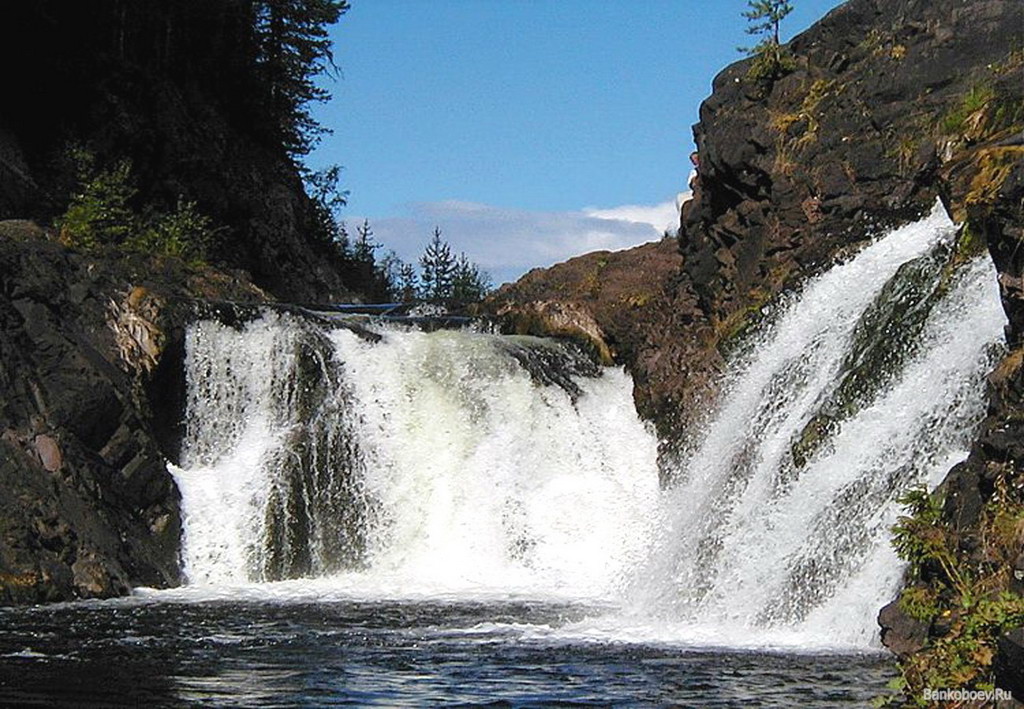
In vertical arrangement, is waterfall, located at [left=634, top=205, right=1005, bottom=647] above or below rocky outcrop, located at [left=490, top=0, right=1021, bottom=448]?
below

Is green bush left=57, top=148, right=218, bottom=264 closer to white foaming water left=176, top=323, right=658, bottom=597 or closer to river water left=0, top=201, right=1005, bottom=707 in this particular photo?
white foaming water left=176, top=323, right=658, bottom=597

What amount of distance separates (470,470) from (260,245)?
22.4m

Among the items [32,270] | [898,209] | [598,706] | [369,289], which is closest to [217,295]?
[32,270]

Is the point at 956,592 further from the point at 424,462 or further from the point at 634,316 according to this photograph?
the point at 634,316

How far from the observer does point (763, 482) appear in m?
19.1

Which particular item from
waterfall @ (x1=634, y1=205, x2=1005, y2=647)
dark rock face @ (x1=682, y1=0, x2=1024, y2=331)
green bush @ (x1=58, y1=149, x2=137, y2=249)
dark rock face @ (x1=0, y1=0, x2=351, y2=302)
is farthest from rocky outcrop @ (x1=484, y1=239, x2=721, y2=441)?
dark rock face @ (x1=0, y1=0, x2=351, y2=302)

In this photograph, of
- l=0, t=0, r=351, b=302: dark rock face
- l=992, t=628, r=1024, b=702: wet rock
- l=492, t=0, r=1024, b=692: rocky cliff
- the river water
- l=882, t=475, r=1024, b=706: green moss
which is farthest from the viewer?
l=0, t=0, r=351, b=302: dark rock face

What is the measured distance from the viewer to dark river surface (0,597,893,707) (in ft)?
37.8

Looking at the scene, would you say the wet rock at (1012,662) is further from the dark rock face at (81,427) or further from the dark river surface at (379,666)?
the dark rock face at (81,427)

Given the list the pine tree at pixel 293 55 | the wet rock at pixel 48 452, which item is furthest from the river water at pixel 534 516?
the pine tree at pixel 293 55

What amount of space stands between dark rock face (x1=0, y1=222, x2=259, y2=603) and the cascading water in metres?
0.89

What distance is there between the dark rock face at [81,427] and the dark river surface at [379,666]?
266 centimetres

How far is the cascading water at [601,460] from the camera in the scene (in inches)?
634

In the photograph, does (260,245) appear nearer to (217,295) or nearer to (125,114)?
(125,114)
